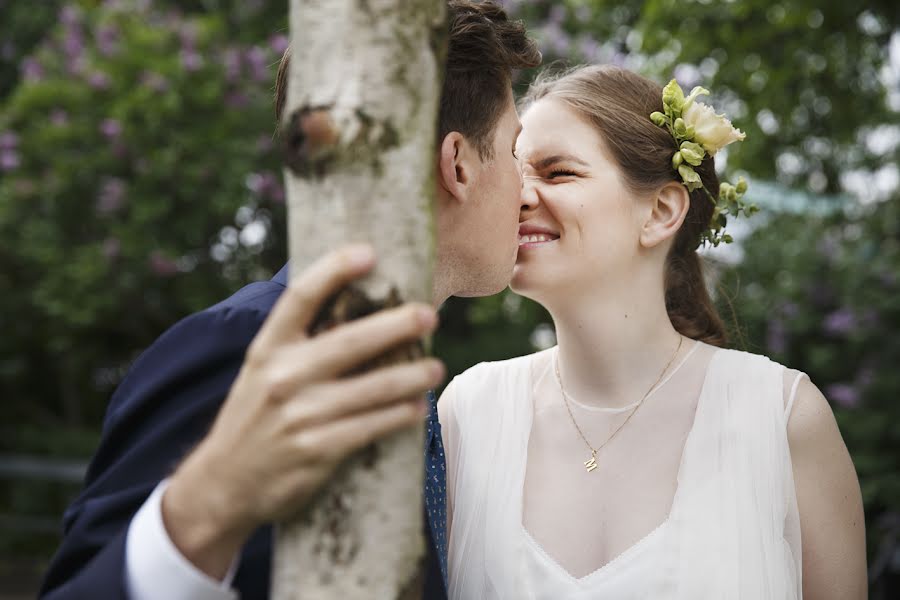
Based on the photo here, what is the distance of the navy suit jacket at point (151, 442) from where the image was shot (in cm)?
142

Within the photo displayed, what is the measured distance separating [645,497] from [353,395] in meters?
1.71

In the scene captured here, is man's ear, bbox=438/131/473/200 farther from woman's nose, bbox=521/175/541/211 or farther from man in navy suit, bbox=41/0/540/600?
woman's nose, bbox=521/175/541/211

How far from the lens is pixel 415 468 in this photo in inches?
46.3

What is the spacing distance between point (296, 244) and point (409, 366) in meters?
0.21

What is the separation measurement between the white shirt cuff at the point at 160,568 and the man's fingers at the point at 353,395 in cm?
28

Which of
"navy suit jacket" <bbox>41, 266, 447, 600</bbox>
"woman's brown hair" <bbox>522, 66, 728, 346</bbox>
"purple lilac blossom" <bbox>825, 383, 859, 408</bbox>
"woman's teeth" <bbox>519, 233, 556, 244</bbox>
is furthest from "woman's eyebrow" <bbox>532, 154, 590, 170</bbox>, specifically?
"purple lilac blossom" <bbox>825, 383, 859, 408</bbox>

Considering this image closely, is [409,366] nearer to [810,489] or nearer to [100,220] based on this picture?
[810,489]

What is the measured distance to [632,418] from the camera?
9.35ft

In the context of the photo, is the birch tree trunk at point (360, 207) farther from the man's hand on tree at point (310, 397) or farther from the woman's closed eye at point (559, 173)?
the woman's closed eye at point (559, 173)

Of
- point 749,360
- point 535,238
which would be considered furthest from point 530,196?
point 749,360

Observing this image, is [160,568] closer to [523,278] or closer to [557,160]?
[523,278]

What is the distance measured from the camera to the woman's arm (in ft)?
8.20

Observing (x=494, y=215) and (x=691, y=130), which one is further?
(x=691, y=130)

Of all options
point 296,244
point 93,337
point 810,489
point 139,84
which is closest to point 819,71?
point 810,489
